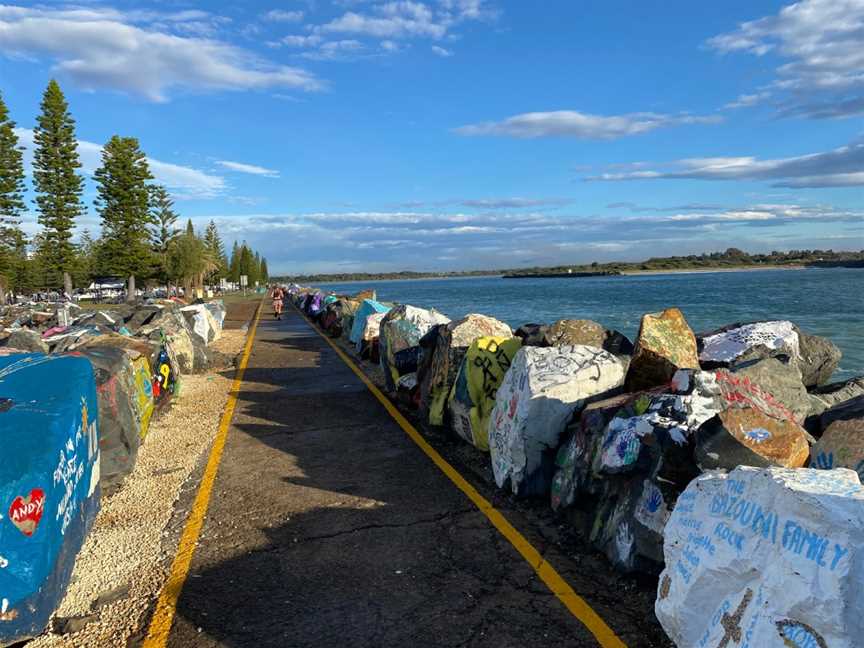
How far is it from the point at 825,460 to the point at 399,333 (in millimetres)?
8770

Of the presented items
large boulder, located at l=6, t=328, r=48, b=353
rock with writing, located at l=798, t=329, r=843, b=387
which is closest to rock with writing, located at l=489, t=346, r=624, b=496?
rock with writing, located at l=798, t=329, r=843, b=387

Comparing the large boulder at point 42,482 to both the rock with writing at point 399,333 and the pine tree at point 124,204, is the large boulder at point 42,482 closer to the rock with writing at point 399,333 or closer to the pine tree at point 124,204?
the rock with writing at point 399,333

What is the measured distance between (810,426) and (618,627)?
272cm

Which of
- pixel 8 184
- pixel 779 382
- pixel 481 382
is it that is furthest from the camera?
pixel 8 184

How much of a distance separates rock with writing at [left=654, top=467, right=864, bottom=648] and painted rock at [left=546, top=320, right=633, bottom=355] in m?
4.26

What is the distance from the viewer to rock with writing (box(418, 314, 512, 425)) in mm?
8664

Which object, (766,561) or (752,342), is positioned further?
(752,342)

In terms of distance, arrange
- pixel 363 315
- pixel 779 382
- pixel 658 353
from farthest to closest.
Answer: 1. pixel 363 315
2. pixel 658 353
3. pixel 779 382

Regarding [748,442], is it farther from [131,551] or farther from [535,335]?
[535,335]

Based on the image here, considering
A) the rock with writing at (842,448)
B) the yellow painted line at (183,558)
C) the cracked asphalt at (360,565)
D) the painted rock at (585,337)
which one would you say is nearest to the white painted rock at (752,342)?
the painted rock at (585,337)

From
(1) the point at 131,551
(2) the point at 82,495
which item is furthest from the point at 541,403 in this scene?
(2) the point at 82,495

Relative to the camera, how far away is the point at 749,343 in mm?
9312

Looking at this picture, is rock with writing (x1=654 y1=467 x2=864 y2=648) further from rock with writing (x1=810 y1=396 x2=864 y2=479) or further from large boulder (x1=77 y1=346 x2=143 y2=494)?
large boulder (x1=77 y1=346 x2=143 y2=494)

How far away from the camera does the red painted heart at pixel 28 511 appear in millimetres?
3646
